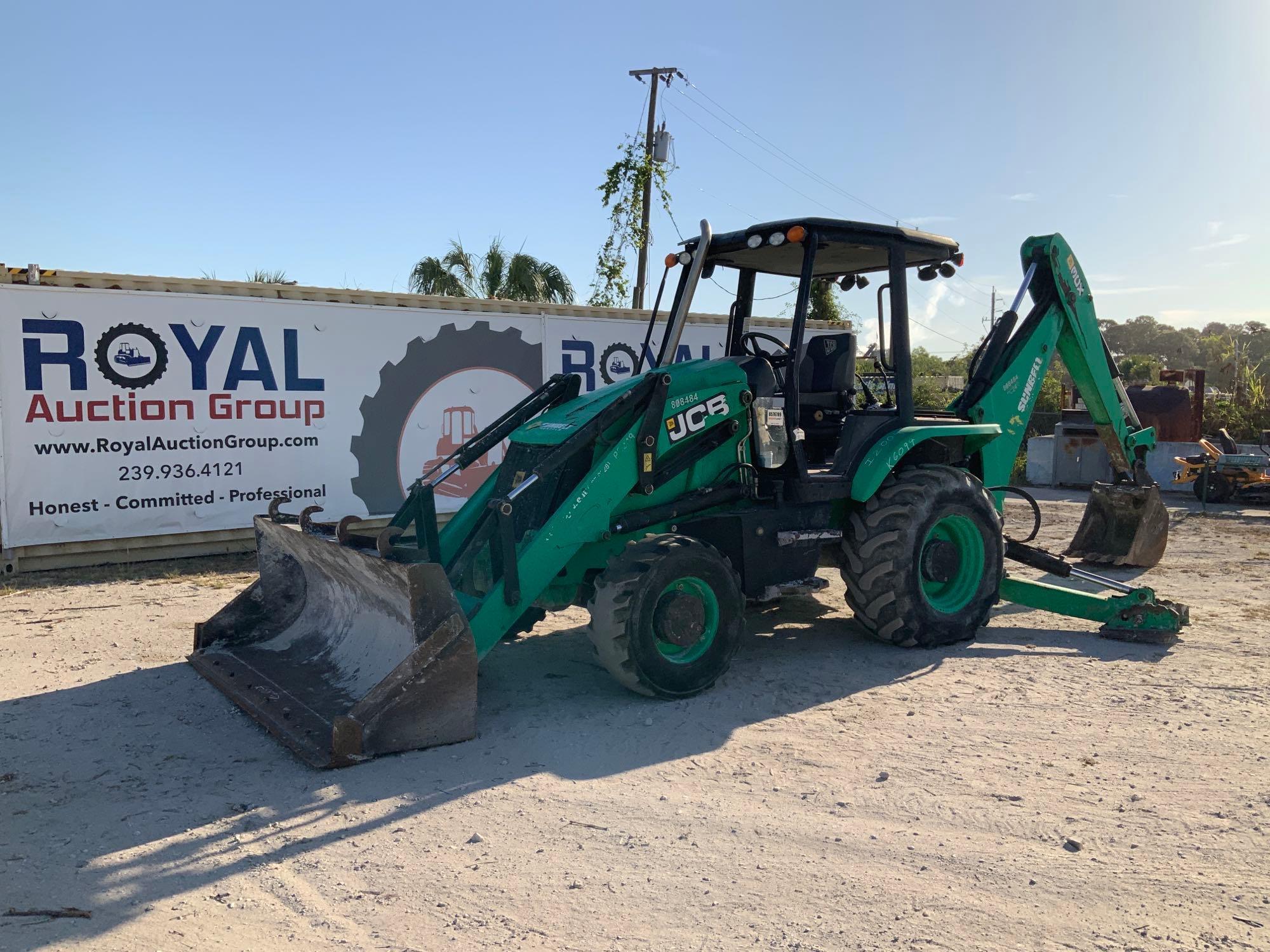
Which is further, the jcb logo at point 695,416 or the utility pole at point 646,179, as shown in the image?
the utility pole at point 646,179

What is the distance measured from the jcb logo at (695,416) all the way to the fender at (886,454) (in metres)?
0.97

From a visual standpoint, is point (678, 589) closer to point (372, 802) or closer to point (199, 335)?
point (372, 802)

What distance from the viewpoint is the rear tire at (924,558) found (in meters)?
6.14

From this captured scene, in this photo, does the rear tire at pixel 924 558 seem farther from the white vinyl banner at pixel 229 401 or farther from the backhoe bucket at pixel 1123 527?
the white vinyl banner at pixel 229 401

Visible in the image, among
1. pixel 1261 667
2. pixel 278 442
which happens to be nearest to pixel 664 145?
pixel 278 442

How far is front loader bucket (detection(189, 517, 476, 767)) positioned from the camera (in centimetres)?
452

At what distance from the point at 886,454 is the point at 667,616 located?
191 centimetres

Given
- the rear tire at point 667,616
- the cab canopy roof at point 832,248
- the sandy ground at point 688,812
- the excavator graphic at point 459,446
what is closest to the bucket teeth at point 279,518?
the sandy ground at point 688,812

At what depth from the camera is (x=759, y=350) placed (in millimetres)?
6680

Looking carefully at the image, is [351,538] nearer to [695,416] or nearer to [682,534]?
[682,534]

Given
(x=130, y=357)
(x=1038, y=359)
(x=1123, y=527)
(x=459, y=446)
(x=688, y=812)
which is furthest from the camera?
(x=459, y=446)

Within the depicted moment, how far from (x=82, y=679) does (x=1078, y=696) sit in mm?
5725

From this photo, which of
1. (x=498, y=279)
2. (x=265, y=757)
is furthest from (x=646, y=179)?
(x=265, y=757)

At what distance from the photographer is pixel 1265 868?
3488 mm
